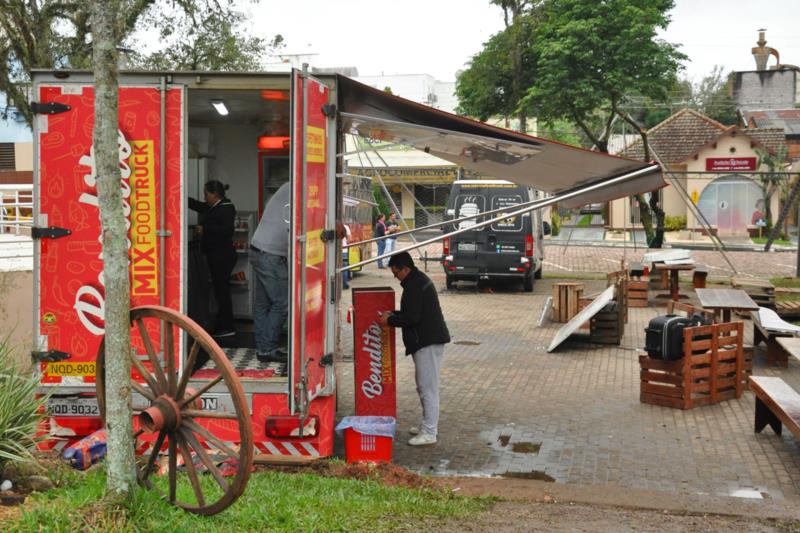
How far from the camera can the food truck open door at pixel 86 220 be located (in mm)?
6465

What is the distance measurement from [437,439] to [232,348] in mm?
2174

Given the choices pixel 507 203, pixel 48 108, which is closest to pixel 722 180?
pixel 507 203

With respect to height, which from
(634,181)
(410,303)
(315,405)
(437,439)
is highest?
(634,181)

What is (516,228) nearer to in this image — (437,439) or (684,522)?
(437,439)

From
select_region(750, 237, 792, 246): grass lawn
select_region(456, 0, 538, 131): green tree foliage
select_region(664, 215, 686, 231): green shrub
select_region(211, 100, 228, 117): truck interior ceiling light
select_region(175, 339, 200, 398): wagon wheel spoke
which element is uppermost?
select_region(456, 0, 538, 131): green tree foliage

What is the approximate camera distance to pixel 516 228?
858 inches

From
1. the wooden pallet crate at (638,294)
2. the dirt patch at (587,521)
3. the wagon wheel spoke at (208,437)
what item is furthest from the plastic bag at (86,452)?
the wooden pallet crate at (638,294)

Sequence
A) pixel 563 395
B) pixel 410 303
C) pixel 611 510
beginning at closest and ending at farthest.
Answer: pixel 611 510
pixel 410 303
pixel 563 395

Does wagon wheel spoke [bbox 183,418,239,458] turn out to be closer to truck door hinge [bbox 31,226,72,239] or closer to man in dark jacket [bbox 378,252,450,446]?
truck door hinge [bbox 31,226,72,239]

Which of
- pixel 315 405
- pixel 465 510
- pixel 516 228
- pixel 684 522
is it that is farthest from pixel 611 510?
pixel 516 228

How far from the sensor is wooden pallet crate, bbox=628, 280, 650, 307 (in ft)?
63.6

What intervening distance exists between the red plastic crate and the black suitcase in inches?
153

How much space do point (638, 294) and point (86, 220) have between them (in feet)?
48.8

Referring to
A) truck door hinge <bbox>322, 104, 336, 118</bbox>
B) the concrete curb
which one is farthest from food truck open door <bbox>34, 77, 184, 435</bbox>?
the concrete curb
